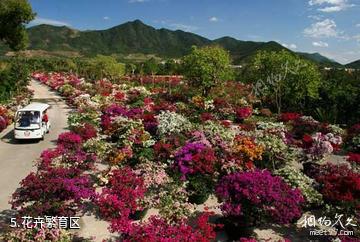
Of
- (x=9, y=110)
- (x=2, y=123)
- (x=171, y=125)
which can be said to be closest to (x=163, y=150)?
(x=171, y=125)

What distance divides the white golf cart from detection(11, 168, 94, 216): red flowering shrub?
11.0 meters

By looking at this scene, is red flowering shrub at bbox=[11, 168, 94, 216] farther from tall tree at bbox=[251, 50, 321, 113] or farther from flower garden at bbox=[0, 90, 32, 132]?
tall tree at bbox=[251, 50, 321, 113]

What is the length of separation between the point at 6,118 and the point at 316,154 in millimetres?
21033

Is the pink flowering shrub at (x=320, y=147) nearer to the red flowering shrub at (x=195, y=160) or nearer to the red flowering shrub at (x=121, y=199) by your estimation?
the red flowering shrub at (x=195, y=160)

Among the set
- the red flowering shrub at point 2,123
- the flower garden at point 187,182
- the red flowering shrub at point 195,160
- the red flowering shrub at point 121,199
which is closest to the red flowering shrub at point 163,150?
the flower garden at point 187,182

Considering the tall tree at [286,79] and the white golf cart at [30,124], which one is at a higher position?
the tall tree at [286,79]

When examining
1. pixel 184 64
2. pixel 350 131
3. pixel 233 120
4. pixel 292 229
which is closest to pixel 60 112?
pixel 184 64

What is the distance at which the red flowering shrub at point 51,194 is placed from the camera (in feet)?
32.9

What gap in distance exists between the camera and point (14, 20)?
119 ft

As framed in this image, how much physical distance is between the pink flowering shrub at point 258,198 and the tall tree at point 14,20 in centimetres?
3168

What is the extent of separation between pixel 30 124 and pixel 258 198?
15.5 m

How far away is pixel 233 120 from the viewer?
27.2 m

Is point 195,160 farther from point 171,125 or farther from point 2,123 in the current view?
point 2,123

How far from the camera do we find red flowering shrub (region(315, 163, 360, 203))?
10969mm
